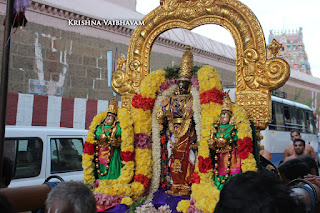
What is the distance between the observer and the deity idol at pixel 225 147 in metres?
3.81

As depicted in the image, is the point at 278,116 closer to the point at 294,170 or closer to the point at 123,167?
the point at 123,167

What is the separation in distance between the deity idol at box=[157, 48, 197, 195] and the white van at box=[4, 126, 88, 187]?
197 centimetres

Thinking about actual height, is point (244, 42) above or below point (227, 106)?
above

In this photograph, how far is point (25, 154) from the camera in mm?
4691

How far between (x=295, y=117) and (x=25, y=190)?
38.2 feet

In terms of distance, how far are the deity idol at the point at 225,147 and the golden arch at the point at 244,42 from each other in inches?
15.0

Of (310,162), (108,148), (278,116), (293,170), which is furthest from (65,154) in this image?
(278,116)

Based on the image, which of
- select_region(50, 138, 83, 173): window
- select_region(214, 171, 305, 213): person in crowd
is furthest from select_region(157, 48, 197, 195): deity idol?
select_region(214, 171, 305, 213): person in crowd

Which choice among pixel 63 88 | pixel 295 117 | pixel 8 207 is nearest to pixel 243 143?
pixel 8 207

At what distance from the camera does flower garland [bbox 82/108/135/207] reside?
14.2 feet

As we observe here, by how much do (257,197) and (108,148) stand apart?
3.89 meters

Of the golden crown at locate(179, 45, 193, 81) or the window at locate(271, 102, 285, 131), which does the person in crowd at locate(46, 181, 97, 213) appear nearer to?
the golden crown at locate(179, 45, 193, 81)

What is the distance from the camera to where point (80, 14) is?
978 cm

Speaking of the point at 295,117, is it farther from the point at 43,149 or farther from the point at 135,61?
the point at 43,149
